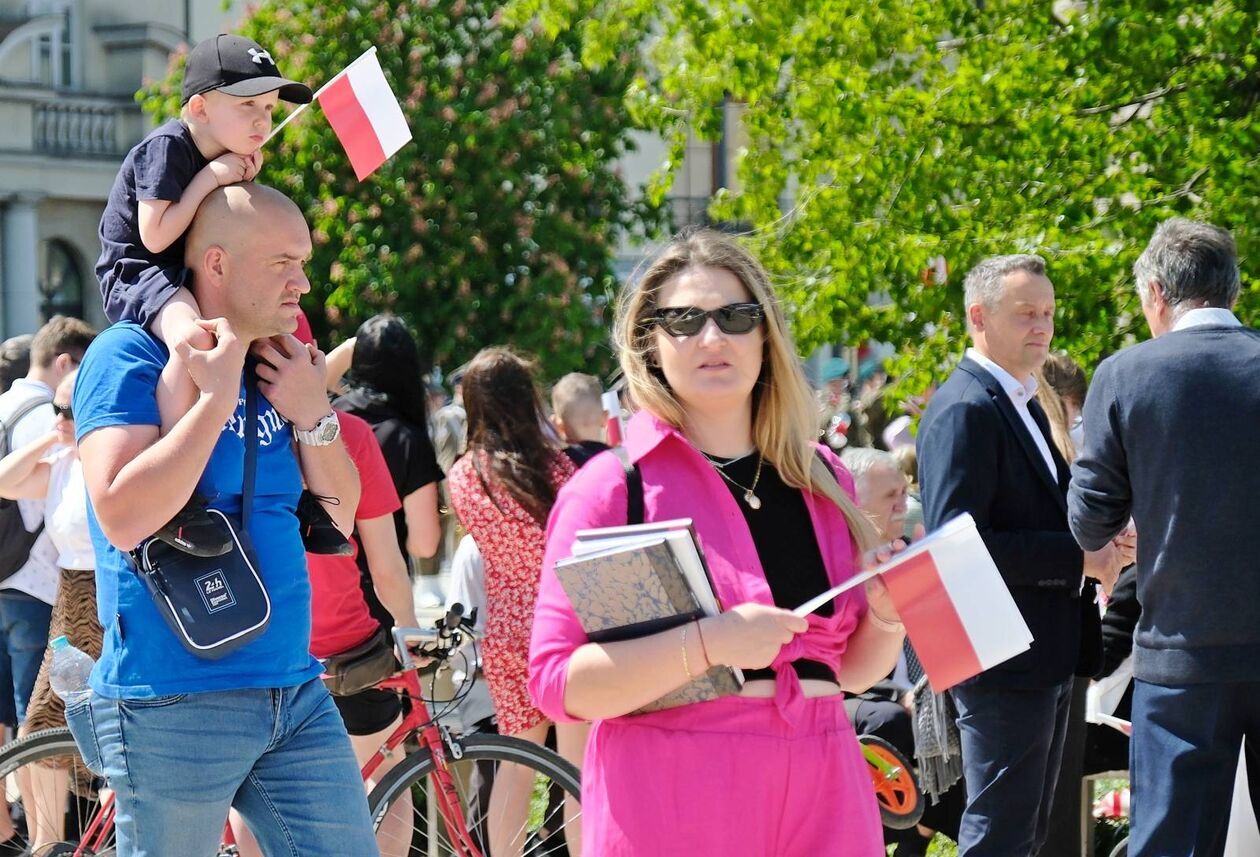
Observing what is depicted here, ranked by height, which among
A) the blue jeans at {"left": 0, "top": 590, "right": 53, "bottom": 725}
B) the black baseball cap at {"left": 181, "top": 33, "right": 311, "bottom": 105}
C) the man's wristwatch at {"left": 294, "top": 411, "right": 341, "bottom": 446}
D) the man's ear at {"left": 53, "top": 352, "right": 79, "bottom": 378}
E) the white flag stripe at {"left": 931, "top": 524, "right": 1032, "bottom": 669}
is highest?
the black baseball cap at {"left": 181, "top": 33, "right": 311, "bottom": 105}

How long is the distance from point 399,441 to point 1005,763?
2500mm

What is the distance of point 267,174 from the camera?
58.9 feet

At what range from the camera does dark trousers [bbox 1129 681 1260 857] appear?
4465mm

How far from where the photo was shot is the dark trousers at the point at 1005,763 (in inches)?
199

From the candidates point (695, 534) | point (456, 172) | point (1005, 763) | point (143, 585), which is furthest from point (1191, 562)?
point (456, 172)

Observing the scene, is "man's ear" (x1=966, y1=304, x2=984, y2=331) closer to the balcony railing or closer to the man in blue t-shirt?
the man in blue t-shirt

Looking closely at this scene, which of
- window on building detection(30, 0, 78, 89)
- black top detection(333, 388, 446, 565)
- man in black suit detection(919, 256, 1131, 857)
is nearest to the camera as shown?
man in black suit detection(919, 256, 1131, 857)

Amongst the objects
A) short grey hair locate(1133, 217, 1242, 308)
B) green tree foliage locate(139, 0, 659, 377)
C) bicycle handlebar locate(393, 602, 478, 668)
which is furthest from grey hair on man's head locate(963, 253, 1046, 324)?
green tree foliage locate(139, 0, 659, 377)

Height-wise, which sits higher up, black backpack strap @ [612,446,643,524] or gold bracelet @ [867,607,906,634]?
black backpack strap @ [612,446,643,524]

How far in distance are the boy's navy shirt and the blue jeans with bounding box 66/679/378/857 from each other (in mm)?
765

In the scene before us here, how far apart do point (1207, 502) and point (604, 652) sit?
7.15 ft

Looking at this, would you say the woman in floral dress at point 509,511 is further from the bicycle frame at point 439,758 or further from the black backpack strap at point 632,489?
the black backpack strap at point 632,489

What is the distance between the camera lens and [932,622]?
9.59 feet

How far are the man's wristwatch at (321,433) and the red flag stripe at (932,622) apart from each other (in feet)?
4.13
